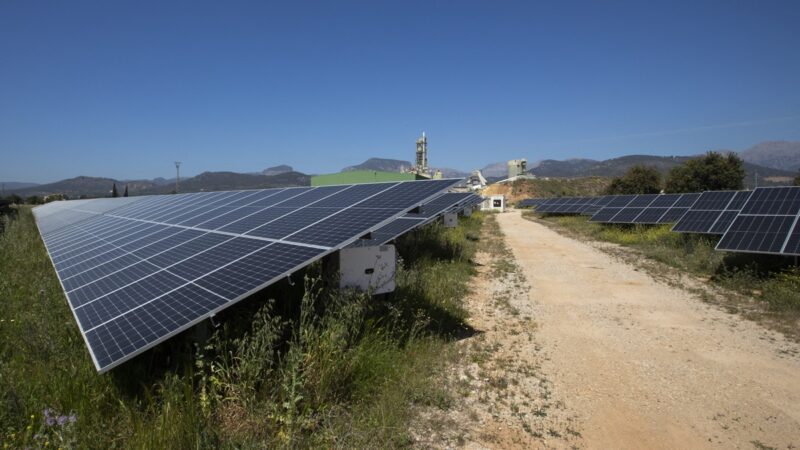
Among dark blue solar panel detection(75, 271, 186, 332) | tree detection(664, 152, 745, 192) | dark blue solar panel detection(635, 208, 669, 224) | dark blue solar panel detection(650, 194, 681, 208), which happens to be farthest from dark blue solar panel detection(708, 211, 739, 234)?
tree detection(664, 152, 745, 192)

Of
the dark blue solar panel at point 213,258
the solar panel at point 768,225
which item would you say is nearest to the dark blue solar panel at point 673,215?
the solar panel at point 768,225

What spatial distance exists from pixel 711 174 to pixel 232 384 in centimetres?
6358

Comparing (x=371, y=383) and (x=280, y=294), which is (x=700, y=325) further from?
(x=280, y=294)

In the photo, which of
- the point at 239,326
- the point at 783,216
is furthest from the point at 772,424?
the point at 783,216

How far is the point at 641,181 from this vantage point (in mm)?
54188

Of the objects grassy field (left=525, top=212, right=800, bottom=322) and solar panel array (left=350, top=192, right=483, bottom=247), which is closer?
grassy field (left=525, top=212, right=800, bottom=322)

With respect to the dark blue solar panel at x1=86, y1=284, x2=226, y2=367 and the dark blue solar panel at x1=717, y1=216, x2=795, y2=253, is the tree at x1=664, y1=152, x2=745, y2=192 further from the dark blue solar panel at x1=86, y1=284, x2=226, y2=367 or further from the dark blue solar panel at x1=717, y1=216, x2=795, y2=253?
the dark blue solar panel at x1=86, y1=284, x2=226, y2=367

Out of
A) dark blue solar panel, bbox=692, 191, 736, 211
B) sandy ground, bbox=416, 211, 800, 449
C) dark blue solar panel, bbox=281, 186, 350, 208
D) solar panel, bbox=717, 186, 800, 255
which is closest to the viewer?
sandy ground, bbox=416, 211, 800, 449

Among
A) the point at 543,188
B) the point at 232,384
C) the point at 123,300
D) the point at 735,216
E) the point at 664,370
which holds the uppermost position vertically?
the point at 543,188

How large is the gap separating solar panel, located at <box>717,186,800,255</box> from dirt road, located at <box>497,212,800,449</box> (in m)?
2.37

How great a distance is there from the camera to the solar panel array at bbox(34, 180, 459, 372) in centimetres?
378

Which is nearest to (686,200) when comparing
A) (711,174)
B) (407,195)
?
(407,195)

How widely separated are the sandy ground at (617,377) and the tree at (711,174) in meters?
52.9

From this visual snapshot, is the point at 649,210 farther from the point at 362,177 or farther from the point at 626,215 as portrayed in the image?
the point at 362,177
